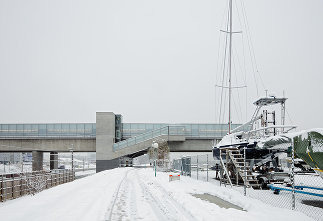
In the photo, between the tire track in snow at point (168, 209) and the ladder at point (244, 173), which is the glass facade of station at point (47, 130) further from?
the tire track in snow at point (168, 209)

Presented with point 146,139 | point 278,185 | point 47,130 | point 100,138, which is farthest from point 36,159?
point 278,185

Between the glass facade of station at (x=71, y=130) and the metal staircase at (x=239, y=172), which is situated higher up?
the glass facade of station at (x=71, y=130)

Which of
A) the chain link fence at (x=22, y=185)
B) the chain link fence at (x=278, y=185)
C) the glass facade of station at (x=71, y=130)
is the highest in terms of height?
the glass facade of station at (x=71, y=130)

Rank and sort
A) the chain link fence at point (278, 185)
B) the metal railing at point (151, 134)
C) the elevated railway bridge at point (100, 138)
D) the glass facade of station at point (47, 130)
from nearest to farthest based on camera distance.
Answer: the chain link fence at point (278, 185)
the metal railing at point (151, 134)
the elevated railway bridge at point (100, 138)
the glass facade of station at point (47, 130)

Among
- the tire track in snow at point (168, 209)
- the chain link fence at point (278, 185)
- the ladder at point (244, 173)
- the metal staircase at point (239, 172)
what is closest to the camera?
the tire track in snow at point (168, 209)

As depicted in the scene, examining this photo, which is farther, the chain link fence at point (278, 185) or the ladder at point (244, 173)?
the ladder at point (244, 173)

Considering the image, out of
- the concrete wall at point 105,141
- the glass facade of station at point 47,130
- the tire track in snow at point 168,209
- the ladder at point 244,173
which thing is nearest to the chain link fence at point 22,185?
the tire track in snow at point 168,209

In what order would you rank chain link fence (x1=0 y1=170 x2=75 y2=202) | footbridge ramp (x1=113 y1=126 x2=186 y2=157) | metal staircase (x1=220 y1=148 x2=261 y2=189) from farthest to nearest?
footbridge ramp (x1=113 y1=126 x2=186 y2=157) → chain link fence (x1=0 y1=170 x2=75 y2=202) → metal staircase (x1=220 y1=148 x2=261 y2=189)

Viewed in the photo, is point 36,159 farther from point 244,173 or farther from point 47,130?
point 244,173

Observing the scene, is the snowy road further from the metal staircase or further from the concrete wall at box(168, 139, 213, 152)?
the concrete wall at box(168, 139, 213, 152)

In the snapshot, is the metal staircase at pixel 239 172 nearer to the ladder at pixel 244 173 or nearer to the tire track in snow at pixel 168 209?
the ladder at pixel 244 173

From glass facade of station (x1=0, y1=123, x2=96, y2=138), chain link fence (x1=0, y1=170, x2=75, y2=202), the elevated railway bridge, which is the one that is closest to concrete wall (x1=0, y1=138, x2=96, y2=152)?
the elevated railway bridge

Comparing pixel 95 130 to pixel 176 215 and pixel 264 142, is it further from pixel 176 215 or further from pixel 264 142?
pixel 176 215

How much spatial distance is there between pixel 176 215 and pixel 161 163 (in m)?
35.4
